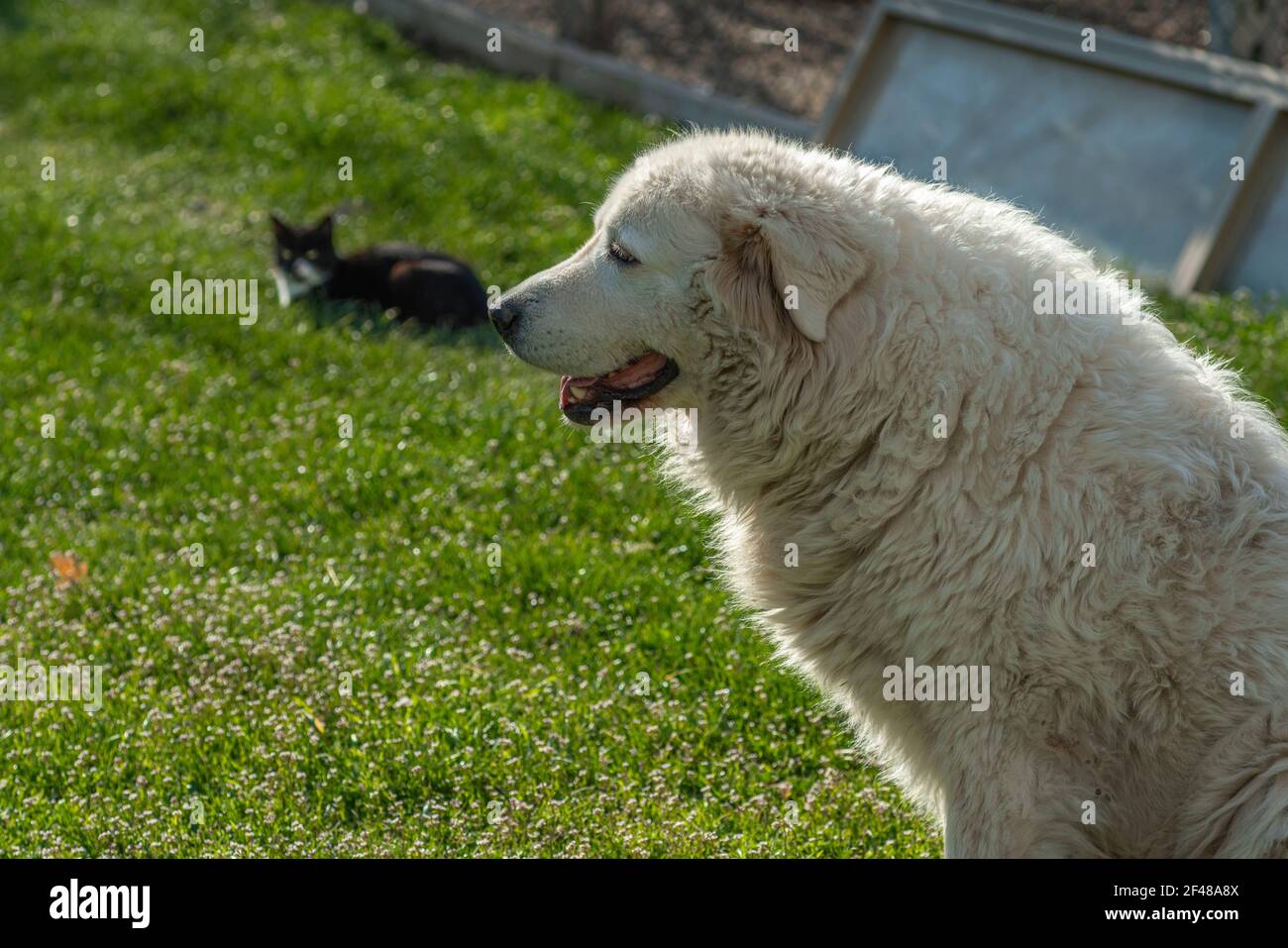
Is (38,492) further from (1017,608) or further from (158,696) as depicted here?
(1017,608)

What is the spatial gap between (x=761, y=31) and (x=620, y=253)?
9175 millimetres

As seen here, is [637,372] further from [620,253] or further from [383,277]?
[383,277]

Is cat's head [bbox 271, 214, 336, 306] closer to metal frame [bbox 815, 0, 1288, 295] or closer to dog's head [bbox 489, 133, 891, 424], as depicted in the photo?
metal frame [bbox 815, 0, 1288, 295]

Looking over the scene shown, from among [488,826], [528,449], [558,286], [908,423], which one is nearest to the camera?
[908,423]

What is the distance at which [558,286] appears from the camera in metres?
4.11

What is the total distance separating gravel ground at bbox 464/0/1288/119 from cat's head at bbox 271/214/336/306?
4.27 meters

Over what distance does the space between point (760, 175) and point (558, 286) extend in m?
0.69

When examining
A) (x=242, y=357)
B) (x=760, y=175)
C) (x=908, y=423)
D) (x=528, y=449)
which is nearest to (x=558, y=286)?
(x=760, y=175)

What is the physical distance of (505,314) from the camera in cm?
415

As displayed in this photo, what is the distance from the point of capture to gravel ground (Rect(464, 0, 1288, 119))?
11492mm

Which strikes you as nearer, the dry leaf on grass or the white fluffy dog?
the white fluffy dog

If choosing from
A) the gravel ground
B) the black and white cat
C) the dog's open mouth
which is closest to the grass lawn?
the black and white cat

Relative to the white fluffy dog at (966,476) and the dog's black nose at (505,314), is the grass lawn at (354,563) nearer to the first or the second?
the white fluffy dog at (966,476)

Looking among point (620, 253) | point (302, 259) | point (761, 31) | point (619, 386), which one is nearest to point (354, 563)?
point (619, 386)
